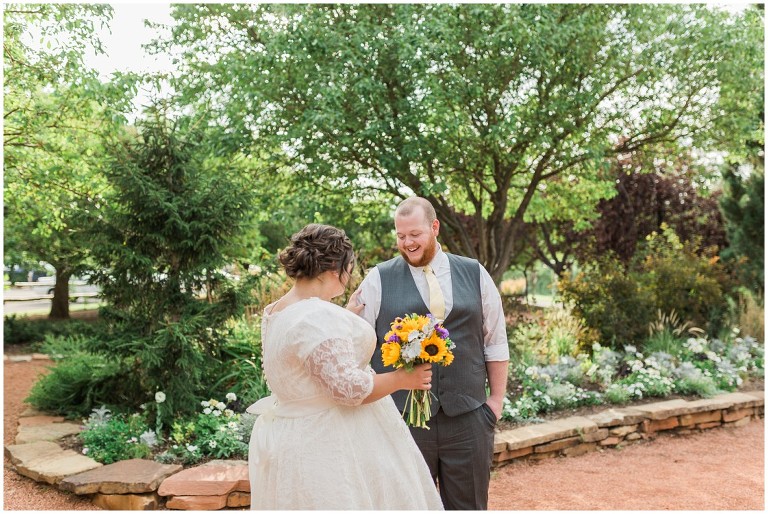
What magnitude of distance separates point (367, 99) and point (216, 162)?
2677mm

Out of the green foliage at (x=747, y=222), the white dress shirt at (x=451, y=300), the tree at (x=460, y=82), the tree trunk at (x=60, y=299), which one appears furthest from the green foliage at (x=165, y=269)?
the green foliage at (x=747, y=222)

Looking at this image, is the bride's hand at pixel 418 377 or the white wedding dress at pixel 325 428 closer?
the white wedding dress at pixel 325 428

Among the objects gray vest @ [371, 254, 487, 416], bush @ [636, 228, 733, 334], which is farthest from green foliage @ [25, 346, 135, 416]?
bush @ [636, 228, 733, 334]

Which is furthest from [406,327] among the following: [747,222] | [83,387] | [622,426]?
[747,222]

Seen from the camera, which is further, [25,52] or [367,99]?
[367,99]

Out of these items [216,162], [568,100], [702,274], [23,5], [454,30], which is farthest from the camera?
[702,274]

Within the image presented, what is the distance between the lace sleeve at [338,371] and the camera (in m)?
2.23

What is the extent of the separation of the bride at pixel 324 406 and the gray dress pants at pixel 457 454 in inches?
21.2

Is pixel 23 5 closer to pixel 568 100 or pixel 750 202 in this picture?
pixel 568 100

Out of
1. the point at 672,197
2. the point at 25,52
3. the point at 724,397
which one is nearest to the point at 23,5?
the point at 25,52

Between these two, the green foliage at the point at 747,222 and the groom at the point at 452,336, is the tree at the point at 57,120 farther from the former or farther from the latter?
the green foliage at the point at 747,222

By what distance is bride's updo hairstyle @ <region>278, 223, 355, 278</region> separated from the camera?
93.3 inches

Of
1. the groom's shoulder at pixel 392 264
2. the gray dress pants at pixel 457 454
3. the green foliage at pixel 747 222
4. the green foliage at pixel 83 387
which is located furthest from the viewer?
the green foliage at pixel 747 222

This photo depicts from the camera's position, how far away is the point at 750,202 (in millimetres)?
12531
